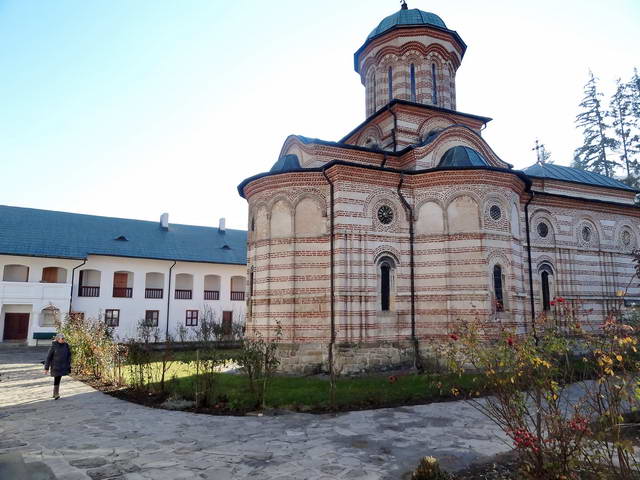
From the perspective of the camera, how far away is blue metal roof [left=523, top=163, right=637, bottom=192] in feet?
54.5

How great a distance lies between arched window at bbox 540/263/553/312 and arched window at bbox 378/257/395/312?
19.6 feet

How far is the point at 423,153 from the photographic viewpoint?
41.7ft

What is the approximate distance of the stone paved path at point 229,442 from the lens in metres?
4.75

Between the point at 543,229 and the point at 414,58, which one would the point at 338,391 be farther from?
the point at 414,58

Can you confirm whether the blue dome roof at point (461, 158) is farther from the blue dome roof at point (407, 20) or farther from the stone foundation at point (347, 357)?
the blue dome roof at point (407, 20)

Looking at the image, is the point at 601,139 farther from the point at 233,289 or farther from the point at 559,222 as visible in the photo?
Answer: the point at 233,289

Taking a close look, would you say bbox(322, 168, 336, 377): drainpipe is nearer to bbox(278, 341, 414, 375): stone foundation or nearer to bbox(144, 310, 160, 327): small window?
bbox(278, 341, 414, 375): stone foundation

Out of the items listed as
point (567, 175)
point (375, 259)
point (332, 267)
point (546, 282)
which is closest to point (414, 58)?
point (567, 175)

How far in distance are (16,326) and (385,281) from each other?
20768 mm

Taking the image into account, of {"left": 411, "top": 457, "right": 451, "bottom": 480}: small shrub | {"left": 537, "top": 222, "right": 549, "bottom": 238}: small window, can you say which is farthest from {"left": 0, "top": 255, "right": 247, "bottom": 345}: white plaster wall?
{"left": 411, "top": 457, "right": 451, "bottom": 480}: small shrub

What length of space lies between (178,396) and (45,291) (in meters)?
16.7

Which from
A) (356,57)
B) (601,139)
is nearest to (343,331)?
(356,57)

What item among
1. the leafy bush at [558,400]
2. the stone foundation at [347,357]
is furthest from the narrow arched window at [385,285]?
the leafy bush at [558,400]

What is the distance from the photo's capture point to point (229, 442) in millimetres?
5781
